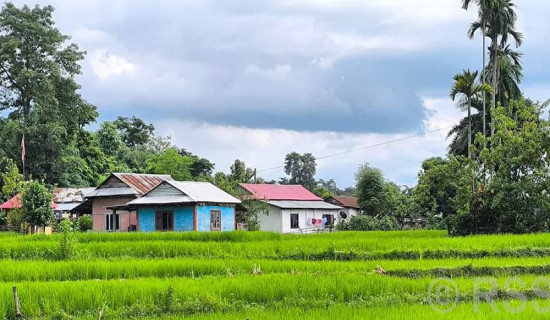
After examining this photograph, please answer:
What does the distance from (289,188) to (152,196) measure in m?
18.7

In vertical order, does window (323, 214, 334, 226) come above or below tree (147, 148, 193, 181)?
below

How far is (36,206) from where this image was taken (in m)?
30.7

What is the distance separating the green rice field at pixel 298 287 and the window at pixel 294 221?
2852 cm

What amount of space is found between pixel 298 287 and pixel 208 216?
23.0 metres

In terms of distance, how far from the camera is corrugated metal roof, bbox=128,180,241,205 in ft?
102

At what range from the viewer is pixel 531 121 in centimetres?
2311

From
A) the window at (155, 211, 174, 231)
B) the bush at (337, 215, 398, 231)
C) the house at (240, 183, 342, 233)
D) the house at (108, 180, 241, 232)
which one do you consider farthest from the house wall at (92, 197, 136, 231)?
the bush at (337, 215, 398, 231)

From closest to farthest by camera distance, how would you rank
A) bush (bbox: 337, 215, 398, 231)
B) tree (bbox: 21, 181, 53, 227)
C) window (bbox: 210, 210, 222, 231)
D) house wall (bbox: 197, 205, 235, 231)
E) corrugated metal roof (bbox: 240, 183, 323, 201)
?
tree (bbox: 21, 181, 53, 227) < house wall (bbox: 197, 205, 235, 231) < window (bbox: 210, 210, 222, 231) < bush (bbox: 337, 215, 398, 231) < corrugated metal roof (bbox: 240, 183, 323, 201)

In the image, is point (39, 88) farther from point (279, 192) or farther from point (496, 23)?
point (496, 23)

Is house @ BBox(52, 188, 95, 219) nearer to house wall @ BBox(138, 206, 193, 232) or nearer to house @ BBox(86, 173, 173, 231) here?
house @ BBox(86, 173, 173, 231)

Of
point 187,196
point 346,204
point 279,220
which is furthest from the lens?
point 346,204

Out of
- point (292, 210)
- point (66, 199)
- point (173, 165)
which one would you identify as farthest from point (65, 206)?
point (292, 210)

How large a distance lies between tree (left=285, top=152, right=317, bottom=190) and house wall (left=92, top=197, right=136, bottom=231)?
49006 millimetres

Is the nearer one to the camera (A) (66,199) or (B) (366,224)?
(B) (366,224)
